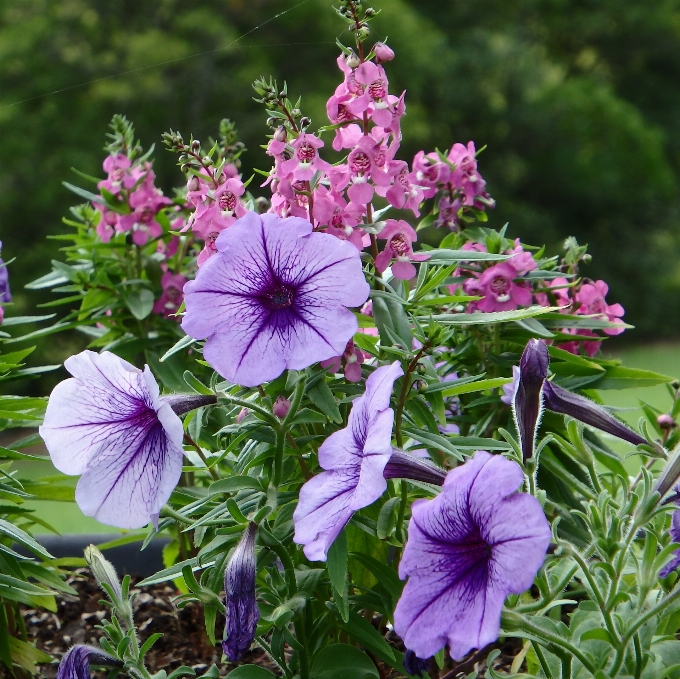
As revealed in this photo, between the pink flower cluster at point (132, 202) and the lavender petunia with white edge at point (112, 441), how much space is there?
1.86 feet

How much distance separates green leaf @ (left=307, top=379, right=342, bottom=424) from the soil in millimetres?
537

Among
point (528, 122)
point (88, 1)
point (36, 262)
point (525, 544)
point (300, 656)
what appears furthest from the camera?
point (528, 122)

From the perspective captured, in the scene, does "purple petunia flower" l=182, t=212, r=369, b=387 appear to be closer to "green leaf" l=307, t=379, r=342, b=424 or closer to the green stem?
"green leaf" l=307, t=379, r=342, b=424

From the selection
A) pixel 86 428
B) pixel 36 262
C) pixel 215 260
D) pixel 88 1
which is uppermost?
pixel 88 1

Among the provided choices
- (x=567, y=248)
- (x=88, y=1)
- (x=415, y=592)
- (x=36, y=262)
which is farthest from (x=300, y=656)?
(x=88, y=1)

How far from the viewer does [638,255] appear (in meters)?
8.51

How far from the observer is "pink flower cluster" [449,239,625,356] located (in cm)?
104

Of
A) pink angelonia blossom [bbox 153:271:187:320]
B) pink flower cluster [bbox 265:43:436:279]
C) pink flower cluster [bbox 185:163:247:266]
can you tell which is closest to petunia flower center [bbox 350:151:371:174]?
pink flower cluster [bbox 265:43:436:279]

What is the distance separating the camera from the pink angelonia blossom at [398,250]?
806 mm

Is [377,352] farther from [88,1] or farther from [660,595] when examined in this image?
[88,1]

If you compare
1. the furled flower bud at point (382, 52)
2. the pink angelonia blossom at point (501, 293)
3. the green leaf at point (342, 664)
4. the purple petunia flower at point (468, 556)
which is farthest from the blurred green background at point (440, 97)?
the purple petunia flower at point (468, 556)

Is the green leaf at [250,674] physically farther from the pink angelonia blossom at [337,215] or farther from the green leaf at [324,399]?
the pink angelonia blossom at [337,215]

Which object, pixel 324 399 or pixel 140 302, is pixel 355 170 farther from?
pixel 140 302

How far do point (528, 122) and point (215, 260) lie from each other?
7904 millimetres
